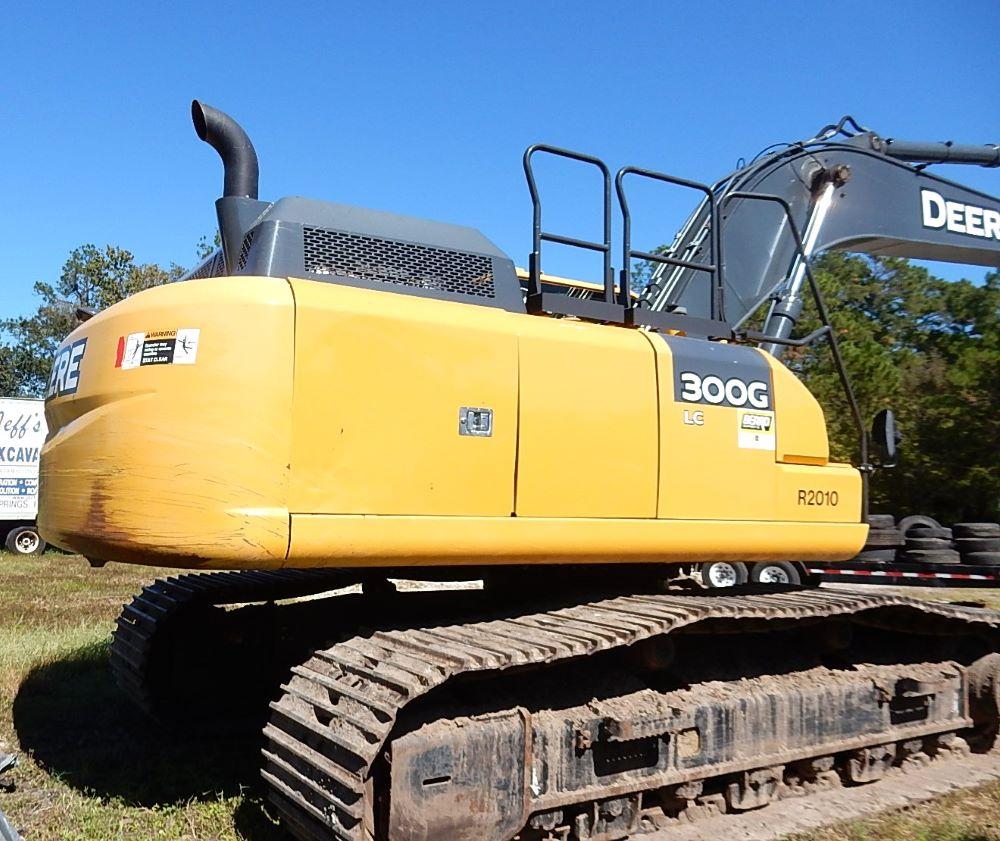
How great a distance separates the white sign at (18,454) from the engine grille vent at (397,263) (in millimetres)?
13938

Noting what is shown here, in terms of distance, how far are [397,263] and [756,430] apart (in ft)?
6.27

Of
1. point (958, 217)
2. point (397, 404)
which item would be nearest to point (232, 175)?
point (397, 404)

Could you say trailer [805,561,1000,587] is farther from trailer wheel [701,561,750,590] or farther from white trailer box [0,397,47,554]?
white trailer box [0,397,47,554]

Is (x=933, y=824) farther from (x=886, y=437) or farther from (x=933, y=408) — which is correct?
(x=933, y=408)

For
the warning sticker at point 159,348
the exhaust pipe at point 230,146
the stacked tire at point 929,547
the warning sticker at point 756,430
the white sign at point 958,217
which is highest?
the white sign at point 958,217

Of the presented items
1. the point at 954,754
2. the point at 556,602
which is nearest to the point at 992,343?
the point at 954,754

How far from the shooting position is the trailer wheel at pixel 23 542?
52.4 ft

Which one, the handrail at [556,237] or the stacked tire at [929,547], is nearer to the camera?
the handrail at [556,237]

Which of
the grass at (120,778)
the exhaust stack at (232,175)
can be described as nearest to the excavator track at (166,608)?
the grass at (120,778)

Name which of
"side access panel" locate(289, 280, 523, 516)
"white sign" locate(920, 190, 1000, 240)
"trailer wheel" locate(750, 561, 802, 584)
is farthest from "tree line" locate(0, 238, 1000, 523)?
"side access panel" locate(289, 280, 523, 516)

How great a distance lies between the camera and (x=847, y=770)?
4.83 meters

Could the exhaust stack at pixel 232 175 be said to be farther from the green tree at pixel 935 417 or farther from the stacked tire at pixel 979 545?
the green tree at pixel 935 417

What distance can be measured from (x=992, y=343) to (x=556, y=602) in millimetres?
17164

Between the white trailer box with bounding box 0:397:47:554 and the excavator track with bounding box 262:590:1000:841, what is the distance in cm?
1439
